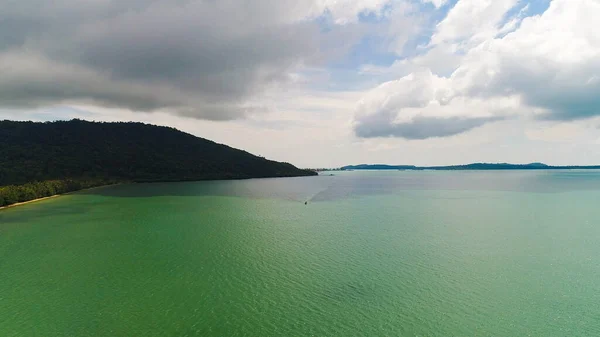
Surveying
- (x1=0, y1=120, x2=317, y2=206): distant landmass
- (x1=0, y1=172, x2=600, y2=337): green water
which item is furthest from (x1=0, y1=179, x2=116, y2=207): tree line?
(x1=0, y1=172, x2=600, y2=337): green water

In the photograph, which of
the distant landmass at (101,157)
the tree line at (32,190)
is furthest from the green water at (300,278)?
the distant landmass at (101,157)

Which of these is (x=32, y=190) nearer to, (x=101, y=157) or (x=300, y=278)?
(x=300, y=278)

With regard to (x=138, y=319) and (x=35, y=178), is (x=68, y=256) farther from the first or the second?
(x=35, y=178)

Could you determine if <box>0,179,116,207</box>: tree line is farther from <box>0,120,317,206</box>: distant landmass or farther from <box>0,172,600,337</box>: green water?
<box>0,172,600,337</box>: green water

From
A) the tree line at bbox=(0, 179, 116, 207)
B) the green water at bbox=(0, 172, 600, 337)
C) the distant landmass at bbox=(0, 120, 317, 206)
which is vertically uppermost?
the distant landmass at bbox=(0, 120, 317, 206)

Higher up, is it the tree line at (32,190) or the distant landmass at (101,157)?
the distant landmass at (101,157)

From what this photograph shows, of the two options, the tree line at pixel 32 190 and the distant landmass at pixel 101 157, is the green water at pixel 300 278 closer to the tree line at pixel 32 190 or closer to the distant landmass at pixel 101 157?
the tree line at pixel 32 190

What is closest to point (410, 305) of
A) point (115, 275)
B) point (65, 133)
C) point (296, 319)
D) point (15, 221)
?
point (296, 319)
